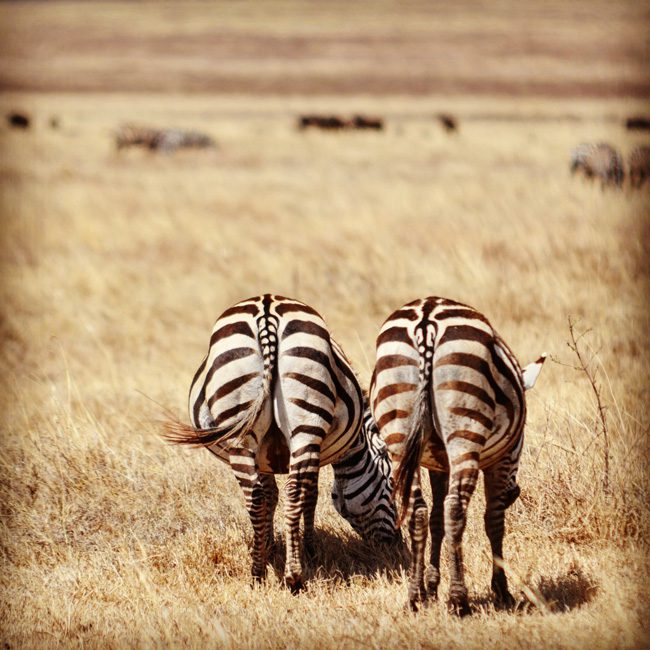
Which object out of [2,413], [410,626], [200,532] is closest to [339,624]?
[410,626]

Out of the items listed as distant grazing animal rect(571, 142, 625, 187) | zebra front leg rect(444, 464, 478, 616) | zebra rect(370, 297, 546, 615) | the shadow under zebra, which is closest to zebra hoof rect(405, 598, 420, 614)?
zebra rect(370, 297, 546, 615)

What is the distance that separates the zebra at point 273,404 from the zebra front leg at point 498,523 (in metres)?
0.82

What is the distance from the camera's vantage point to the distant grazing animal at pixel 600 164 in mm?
20891

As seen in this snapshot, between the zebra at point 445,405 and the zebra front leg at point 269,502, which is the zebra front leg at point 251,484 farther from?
the zebra at point 445,405

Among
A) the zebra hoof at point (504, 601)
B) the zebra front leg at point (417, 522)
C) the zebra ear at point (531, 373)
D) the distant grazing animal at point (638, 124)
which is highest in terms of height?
the distant grazing animal at point (638, 124)

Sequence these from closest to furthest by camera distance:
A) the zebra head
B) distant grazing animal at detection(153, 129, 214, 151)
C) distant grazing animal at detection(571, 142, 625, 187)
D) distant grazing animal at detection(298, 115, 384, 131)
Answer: the zebra head, distant grazing animal at detection(571, 142, 625, 187), distant grazing animal at detection(153, 129, 214, 151), distant grazing animal at detection(298, 115, 384, 131)

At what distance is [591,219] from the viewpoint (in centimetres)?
1552

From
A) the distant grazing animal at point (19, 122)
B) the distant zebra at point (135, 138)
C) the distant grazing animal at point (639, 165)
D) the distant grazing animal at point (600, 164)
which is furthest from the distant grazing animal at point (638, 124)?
the distant grazing animal at point (19, 122)

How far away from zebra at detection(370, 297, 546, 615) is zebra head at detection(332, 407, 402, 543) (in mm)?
1028

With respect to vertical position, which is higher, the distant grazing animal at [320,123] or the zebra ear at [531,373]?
the distant grazing animal at [320,123]

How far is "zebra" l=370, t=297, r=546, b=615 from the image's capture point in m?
4.20

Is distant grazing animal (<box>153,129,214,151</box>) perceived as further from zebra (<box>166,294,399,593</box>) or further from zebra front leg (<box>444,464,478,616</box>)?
zebra front leg (<box>444,464,478,616</box>)

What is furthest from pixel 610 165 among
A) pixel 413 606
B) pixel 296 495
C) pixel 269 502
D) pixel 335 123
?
pixel 335 123

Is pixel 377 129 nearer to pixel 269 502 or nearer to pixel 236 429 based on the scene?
pixel 269 502
